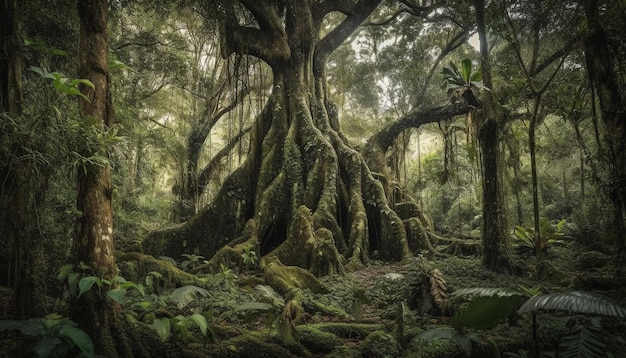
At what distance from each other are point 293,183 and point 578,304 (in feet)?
23.0

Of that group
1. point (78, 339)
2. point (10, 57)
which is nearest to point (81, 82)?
point (10, 57)

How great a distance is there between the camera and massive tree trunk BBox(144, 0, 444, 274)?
27.4ft

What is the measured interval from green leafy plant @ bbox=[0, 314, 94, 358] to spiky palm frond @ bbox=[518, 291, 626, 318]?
9.69ft

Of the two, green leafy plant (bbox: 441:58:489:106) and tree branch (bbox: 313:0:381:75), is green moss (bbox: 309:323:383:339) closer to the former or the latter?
green leafy plant (bbox: 441:58:489:106)

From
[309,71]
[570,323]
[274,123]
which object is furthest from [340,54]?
[570,323]

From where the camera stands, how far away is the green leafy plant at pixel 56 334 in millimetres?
2279

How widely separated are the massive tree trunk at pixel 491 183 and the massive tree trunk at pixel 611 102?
317 centimetres

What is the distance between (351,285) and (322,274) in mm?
710

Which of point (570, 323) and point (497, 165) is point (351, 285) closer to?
point (570, 323)

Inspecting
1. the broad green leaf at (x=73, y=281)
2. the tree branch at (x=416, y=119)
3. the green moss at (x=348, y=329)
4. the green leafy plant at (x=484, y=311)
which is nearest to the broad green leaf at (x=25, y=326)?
the broad green leaf at (x=73, y=281)

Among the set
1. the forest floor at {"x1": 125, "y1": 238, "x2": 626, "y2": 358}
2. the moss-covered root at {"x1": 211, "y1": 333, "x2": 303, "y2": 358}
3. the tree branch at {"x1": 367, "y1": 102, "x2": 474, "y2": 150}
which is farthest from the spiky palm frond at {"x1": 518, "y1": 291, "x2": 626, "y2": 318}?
the tree branch at {"x1": 367, "y1": 102, "x2": 474, "y2": 150}

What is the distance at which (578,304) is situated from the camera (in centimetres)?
261

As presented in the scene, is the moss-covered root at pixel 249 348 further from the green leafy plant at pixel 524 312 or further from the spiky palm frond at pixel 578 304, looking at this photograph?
the spiky palm frond at pixel 578 304

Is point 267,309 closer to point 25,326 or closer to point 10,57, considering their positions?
point 25,326
